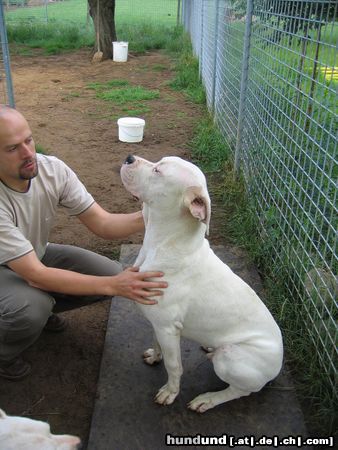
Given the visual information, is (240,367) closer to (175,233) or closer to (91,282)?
(175,233)

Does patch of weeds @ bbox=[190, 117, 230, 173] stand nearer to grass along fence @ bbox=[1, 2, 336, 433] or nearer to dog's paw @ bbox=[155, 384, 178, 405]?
grass along fence @ bbox=[1, 2, 336, 433]

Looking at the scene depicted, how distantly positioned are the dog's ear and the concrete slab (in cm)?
112

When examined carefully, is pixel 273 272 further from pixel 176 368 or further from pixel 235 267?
pixel 176 368

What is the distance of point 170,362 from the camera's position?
2502 millimetres

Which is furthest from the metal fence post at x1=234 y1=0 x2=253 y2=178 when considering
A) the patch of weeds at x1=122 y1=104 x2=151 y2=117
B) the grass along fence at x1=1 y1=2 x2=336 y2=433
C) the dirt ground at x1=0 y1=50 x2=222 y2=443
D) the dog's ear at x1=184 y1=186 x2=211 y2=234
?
the patch of weeds at x1=122 y1=104 x2=151 y2=117

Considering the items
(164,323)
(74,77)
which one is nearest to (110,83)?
(74,77)

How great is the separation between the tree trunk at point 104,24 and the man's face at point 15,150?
11107mm

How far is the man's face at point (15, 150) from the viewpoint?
2.53m

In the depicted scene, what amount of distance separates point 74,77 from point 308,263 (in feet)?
30.2

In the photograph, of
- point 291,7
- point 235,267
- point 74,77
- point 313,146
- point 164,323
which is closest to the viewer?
point 164,323

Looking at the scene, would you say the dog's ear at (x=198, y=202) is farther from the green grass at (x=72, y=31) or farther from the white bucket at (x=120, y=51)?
the green grass at (x=72, y=31)

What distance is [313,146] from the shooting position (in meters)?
3.06

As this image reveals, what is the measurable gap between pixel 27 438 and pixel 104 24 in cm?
1281

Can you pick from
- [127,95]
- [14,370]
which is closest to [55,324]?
[14,370]
